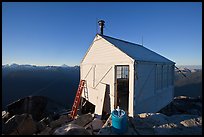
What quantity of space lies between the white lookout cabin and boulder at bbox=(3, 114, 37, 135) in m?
→ 4.67

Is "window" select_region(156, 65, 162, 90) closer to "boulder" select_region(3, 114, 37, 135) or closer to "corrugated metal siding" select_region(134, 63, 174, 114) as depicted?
"corrugated metal siding" select_region(134, 63, 174, 114)

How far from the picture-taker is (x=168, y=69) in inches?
603

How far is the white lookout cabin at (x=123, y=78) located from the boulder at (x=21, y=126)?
4.67 metres

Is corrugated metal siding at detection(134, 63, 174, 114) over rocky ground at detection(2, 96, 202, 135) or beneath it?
over

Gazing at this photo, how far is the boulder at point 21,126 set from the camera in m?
8.34

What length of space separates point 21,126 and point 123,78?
992cm

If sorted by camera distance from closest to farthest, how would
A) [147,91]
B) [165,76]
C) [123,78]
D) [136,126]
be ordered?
[136,126] < [147,91] < [165,76] < [123,78]

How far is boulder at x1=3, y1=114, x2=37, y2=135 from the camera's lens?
27.3ft

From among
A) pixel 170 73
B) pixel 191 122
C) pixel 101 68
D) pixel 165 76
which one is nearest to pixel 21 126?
pixel 101 68

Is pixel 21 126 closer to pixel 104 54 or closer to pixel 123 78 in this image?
pixel 104 54

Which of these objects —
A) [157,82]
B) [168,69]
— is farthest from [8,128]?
[168,69]

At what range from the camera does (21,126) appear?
8.45 meters

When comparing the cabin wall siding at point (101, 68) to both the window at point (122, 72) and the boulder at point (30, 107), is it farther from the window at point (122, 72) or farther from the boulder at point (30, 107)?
the boulder at point (30, 107)

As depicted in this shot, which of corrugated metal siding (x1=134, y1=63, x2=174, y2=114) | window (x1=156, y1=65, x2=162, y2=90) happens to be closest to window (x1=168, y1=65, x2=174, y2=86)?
corrugated metal siding (x1=134, y1=63, x2=174, y2=114)
